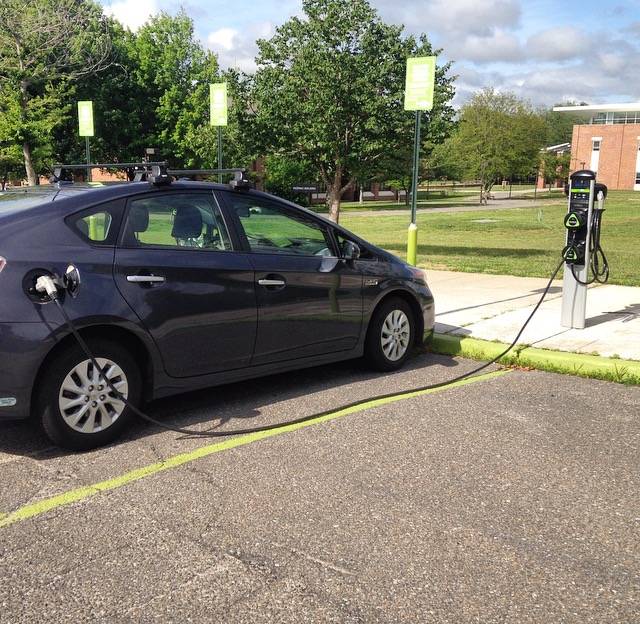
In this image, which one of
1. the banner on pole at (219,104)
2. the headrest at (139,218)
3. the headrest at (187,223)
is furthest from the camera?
the banner on pole at (219,104)

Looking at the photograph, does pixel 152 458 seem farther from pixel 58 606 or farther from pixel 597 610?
pixel 597 610

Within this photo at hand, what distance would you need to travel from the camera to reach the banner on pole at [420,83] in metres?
8.03

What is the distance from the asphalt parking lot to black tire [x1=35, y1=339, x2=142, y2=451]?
0.40ft

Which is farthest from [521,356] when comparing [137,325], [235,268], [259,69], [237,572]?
[259,69]

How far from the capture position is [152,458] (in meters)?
4.36

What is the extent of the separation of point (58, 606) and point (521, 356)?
4899 mm

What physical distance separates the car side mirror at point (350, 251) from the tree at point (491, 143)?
170 feet

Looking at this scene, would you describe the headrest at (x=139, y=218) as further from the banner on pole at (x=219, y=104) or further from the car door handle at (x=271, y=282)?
the banner on pole at (x=219, y=104)

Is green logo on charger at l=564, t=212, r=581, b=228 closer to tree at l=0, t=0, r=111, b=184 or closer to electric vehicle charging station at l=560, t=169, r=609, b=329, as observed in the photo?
electric vehicle charging station at l=560, t=169, r=609, b=329

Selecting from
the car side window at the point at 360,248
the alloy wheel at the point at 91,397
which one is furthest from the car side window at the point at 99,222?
the car side window at the point at 360,248

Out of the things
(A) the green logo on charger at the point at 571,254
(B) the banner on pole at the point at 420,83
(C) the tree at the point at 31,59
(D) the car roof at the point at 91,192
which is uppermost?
(C) the tree at the point at 31,59

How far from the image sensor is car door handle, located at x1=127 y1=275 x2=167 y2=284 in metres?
4.51

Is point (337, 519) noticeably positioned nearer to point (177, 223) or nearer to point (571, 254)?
point (177, 223)

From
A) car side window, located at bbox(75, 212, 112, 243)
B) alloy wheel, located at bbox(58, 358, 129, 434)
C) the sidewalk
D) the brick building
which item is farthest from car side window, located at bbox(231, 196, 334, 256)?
the brick building
